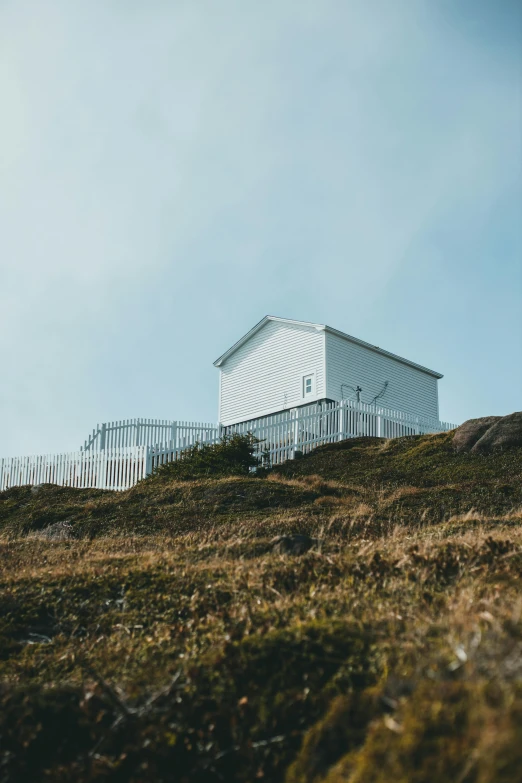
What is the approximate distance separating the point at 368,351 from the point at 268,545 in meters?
25.7

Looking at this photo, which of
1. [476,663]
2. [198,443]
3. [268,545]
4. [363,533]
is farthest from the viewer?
[198,443]

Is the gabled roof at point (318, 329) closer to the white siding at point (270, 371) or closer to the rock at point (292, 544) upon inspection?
the white siding at point (270, 371)

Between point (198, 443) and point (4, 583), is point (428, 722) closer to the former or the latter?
point (4, 583)

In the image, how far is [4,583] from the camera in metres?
6.45

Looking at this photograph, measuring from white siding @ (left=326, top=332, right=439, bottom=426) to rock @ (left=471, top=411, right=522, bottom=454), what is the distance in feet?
46.1

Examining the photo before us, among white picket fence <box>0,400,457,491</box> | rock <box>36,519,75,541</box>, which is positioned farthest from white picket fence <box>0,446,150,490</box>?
rock <box>36,519,75,541</box>

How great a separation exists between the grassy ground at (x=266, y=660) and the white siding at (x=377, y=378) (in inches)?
868

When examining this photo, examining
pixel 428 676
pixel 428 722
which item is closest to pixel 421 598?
pixel 428 676

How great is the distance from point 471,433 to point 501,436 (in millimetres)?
804

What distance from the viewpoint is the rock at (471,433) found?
53.5 ft

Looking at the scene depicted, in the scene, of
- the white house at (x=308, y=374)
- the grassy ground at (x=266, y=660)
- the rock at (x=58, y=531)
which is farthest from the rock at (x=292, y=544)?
the white house at (x=308, y=374)

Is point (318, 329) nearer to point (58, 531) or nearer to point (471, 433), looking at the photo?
point (471, 433)

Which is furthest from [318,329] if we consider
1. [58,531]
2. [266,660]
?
[266,660]

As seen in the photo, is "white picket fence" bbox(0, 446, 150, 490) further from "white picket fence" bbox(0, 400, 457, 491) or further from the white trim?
the white trim
